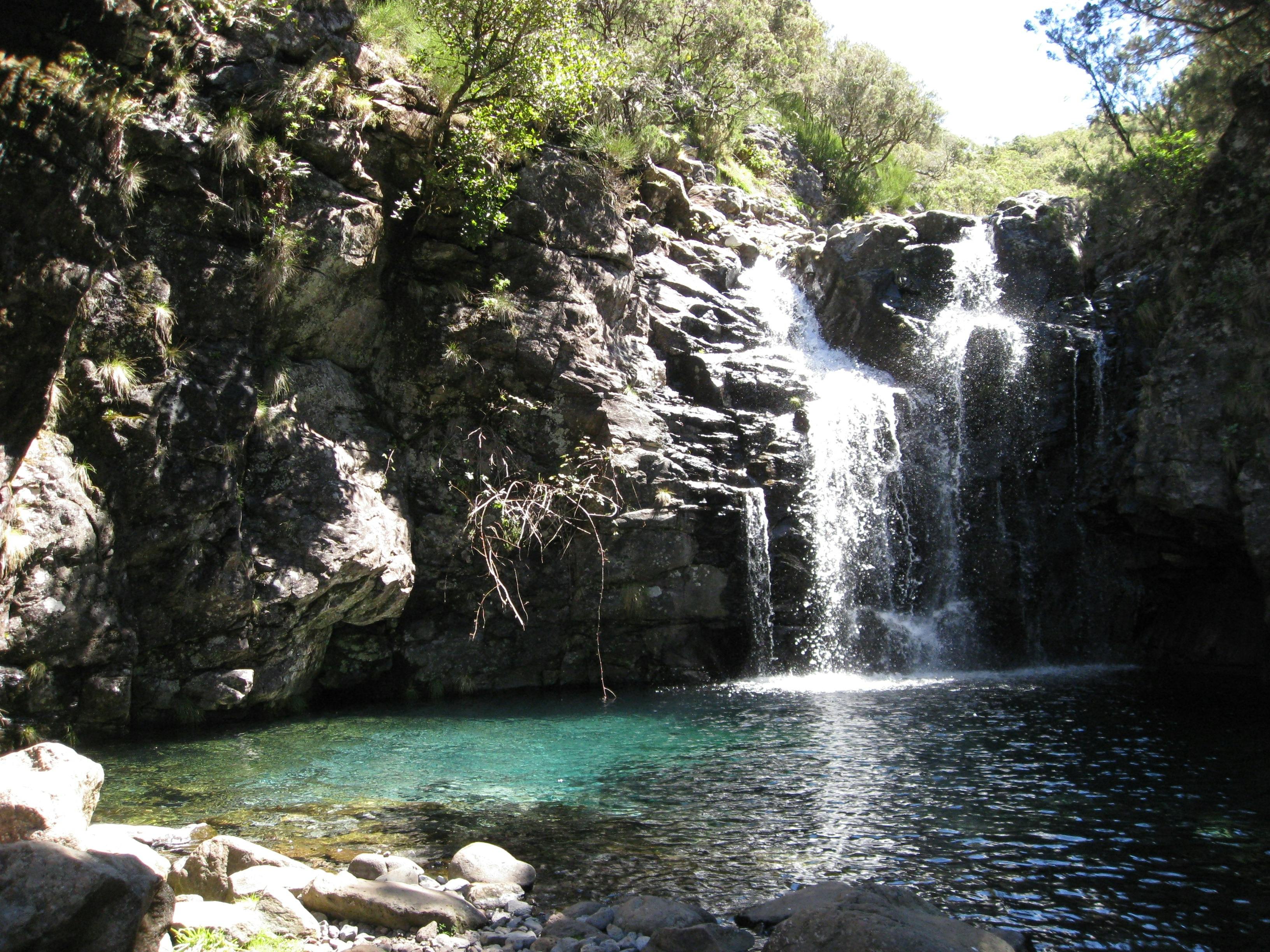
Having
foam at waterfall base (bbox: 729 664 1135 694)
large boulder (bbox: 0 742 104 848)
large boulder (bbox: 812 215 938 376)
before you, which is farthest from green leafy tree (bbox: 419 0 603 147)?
large boulder (bbox: 0 742 104 848)

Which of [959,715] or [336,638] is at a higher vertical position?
[336,638]

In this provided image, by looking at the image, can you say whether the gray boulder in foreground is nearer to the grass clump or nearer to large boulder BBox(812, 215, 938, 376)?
the grass clump

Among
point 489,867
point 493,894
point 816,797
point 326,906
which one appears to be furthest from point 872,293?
point 326,906

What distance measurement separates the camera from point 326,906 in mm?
5035

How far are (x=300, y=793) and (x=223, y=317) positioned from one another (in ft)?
20.3

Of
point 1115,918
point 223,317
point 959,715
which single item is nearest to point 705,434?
point 959,715

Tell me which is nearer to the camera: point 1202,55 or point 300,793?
point 300,793

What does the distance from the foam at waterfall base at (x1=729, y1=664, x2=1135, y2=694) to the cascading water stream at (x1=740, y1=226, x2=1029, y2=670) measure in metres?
0.40

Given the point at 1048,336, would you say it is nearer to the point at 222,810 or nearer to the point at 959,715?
the point at 959,715

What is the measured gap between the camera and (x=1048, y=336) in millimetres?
15234

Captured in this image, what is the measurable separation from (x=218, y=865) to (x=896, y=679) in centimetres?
1055

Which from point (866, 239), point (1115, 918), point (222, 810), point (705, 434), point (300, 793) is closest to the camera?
point (1115, 918)

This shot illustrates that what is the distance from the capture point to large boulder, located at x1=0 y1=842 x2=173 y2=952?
348cm

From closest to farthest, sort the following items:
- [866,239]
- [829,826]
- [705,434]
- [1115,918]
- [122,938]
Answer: [122,938]
[1115,918]
[829,826]
[705,434]
[866,239]
